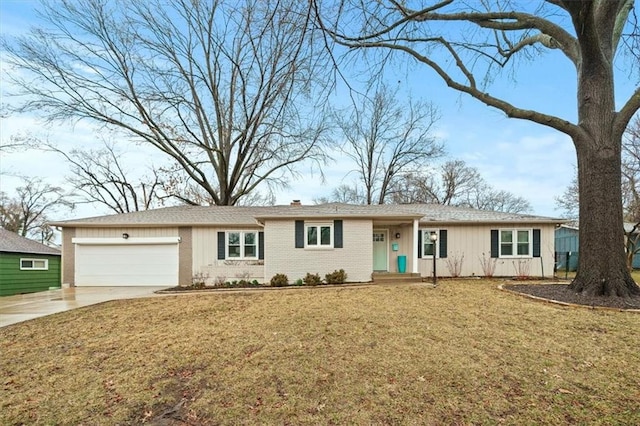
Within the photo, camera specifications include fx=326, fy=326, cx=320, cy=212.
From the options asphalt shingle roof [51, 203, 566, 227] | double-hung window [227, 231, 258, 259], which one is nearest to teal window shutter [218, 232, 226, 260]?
double-hung window [227, 231, 258, 259]

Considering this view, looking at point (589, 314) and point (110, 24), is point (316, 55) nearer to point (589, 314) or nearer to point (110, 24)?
point (589, 314)

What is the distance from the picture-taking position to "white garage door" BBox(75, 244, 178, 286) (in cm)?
1382

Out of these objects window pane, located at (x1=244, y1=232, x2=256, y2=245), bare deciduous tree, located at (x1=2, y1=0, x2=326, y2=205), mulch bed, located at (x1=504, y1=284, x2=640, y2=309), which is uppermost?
bare deciduous tree, located at (x1=2, y1=0, x2=326, y2=205)

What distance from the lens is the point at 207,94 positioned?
21766mm

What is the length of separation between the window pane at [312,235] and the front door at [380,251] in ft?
9.85

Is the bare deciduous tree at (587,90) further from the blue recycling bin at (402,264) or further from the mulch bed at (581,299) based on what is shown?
the blue recycling bin at (402,264)

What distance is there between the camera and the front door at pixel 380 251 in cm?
1388

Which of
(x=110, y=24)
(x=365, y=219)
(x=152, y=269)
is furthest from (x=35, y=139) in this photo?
(x=365, y=219)

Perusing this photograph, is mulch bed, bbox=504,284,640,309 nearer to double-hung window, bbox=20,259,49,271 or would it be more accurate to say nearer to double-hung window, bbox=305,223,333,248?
double-hung window, bbox=305,223,333,248

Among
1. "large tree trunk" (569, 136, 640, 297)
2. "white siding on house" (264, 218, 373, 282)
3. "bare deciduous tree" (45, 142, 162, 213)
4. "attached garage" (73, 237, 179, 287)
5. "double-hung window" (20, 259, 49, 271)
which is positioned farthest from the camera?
"bare deciduous tree" (45, 142, 162, 213)

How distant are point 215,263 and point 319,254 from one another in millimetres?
4616

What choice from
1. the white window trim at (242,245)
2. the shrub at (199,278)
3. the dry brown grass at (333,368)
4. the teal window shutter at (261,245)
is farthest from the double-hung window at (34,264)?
the teal window shutter at (261,245)

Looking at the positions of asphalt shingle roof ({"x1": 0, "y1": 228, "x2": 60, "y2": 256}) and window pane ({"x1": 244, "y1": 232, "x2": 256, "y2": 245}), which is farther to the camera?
window pane ({"x1": 244, "y1": 232, "x2": 256, "y2": 245})

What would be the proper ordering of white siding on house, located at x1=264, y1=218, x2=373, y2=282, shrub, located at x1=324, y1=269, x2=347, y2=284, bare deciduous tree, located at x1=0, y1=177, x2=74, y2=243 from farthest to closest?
bare deciduous tree, located at x1=0, y1=177, x2=74, y2=243 → white siding on house, located at x1=264, y1=218, x2=373, y2=282 → shrub, located at x1=324, y1=269, x2=347, y2=284
